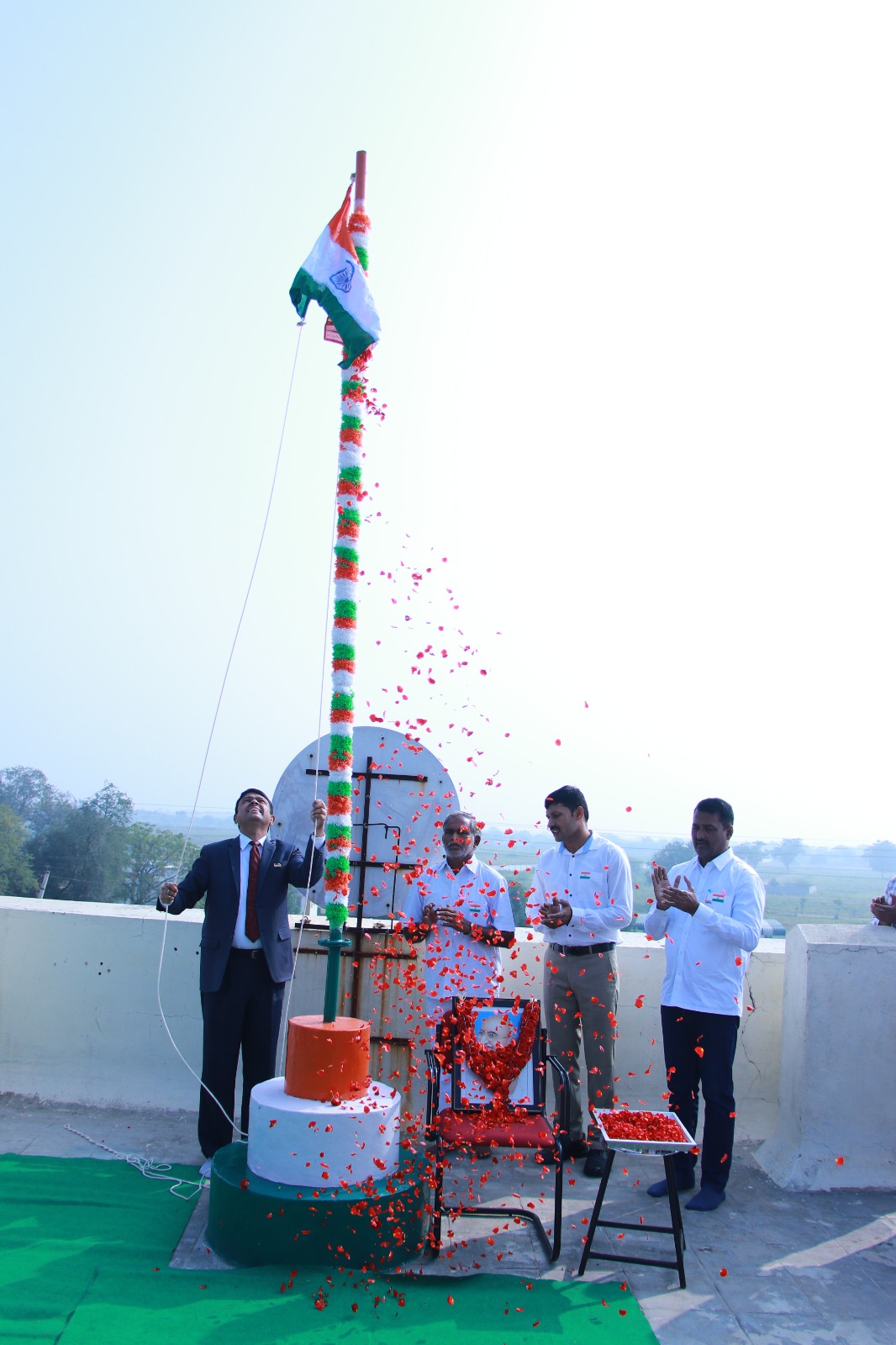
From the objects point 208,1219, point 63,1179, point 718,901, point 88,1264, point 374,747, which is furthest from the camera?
point 374,747

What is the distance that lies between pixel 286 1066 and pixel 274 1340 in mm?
1150

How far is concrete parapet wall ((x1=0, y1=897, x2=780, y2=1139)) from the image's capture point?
5816mm

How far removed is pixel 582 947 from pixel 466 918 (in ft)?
2.13

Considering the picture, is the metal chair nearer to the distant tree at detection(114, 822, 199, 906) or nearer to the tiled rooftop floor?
the tiled rooftop floor

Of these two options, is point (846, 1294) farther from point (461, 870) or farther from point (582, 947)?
point (461, 870)

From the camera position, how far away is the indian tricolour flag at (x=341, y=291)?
4617 mm

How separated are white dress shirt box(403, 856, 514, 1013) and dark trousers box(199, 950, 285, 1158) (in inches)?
33.7

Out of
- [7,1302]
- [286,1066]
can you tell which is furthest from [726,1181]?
[7,1302]

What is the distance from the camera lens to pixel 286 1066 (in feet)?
14.1

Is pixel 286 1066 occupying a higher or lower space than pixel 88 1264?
higher

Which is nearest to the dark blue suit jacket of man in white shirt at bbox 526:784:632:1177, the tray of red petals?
man in white shirt at bbox 526:784:632:1177

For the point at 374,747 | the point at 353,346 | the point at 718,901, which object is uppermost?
the point at 353,346

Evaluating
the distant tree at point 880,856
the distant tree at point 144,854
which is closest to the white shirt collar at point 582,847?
the distant tree at point 144,854

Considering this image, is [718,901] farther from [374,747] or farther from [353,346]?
[353,346]
